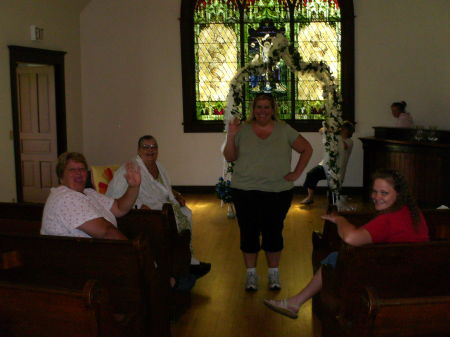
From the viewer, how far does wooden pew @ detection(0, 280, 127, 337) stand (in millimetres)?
2289

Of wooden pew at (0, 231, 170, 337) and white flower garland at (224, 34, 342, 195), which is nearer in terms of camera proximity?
wooden pew at (0, 231, 170, 337)

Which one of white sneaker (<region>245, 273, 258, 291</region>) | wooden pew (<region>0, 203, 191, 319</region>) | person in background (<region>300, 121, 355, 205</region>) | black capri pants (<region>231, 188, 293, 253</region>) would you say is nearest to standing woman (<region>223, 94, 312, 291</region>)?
black capri pants (<region>231, 188, 293, 253</region>)

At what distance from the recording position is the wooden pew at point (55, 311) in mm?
2289

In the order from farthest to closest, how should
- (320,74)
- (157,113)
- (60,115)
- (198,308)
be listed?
(157,113) < (60,115) < (320,74) < (198,308)

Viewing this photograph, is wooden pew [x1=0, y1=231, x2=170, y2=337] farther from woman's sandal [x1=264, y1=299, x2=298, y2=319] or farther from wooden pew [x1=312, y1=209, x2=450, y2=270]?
wooden pew [x1=312, y1=209, x2=450, y2=270]

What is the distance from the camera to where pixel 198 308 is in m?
4.39

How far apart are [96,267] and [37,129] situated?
6.70 meters

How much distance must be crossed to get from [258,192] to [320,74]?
149 inches

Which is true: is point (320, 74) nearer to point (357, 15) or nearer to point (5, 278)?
point (357, 15)

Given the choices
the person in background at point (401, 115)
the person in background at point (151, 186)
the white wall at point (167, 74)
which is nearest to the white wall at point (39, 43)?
the white wall at point (167, 74)

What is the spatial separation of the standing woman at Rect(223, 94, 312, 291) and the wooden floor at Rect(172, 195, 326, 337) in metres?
0.37

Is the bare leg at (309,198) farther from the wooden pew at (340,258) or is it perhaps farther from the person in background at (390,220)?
the person in background at (390,220)

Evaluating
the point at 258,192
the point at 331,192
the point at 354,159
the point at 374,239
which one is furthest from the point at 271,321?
the point at 354,159

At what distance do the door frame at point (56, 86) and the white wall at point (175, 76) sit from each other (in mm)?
750
